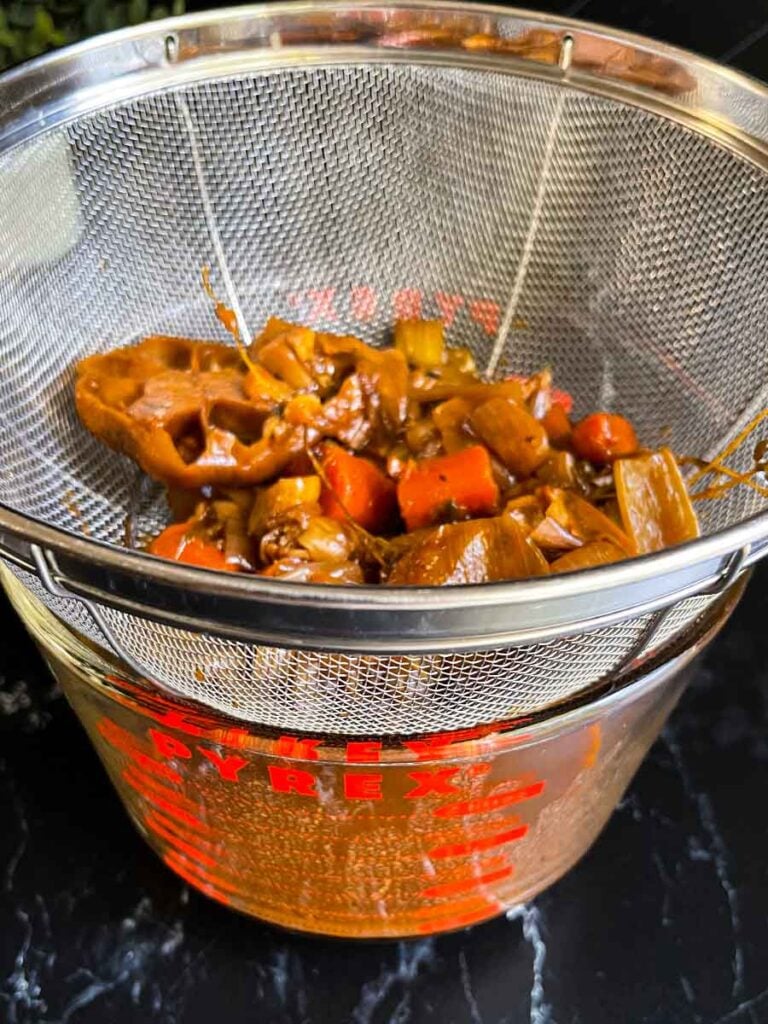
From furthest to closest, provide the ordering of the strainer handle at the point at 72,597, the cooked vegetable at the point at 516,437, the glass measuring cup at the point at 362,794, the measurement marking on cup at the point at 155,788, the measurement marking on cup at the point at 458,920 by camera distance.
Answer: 1. the cooked vegetable at the point at 516,437
2. the measurement marking on cup at the point at 458,920
3. the measurement marking on cup at the point at 155,788
4. the glass measuring cup at the point at 362,794
5. the strainer handle at the point at 72,597

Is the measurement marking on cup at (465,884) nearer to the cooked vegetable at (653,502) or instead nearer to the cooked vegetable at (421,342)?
the cooked vegetable at (653,502)

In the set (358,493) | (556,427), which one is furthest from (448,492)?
(556,427)

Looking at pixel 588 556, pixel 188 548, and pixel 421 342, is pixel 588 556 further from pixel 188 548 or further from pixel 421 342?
pixel 421 342

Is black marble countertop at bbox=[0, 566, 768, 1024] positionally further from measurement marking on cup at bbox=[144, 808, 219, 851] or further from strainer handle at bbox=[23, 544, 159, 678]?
strainer handle at bbox=[23, 544, 159, 678]

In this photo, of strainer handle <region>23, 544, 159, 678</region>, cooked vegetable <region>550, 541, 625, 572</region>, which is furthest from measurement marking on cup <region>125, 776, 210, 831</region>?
cooked vegetable <region>550, 541, 625, 572</region>

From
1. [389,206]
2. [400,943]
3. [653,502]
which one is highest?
[389,206]

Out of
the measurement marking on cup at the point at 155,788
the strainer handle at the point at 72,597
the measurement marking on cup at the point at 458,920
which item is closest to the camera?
the strainer handle at the point at 72,597

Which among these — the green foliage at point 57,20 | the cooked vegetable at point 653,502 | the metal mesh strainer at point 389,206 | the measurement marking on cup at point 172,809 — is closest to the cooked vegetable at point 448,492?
the cooked vegetable at point 653,502
